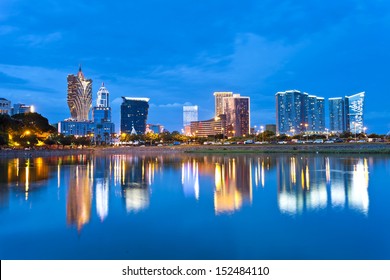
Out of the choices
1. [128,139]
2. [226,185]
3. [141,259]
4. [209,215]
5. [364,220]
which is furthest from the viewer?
[128,139]

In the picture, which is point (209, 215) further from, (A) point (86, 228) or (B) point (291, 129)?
(B) point (291, 129)

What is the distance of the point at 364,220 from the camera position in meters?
11.6

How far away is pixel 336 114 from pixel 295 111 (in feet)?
79.7

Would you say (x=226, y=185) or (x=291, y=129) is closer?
(x=226, y=185)

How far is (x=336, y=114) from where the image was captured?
189 metres

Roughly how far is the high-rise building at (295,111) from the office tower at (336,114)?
325 inches

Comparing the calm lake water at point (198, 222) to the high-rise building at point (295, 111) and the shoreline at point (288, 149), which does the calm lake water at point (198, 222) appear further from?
the high-rise building at point (295, 111)

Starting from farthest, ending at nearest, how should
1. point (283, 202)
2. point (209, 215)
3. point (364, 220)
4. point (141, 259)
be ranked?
1. point (283, 202)
2. point (209, 215)
3. point (364, 220)
4. point (141, 259)

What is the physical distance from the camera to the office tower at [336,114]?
187375mm

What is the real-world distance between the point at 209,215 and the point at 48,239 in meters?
5.49

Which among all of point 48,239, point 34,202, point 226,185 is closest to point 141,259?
point 48,239

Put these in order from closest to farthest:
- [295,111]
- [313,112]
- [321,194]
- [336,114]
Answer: [321,194]
[295,111]
[336,114]
[313,112]

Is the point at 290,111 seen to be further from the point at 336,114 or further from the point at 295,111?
the point at 336,114

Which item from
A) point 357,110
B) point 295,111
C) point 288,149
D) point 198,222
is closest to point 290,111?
point 295,111
